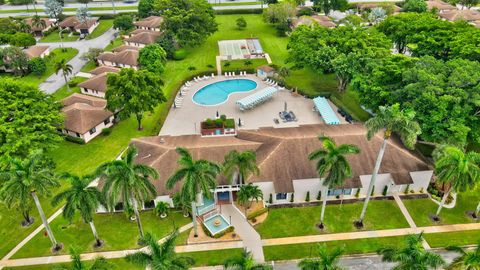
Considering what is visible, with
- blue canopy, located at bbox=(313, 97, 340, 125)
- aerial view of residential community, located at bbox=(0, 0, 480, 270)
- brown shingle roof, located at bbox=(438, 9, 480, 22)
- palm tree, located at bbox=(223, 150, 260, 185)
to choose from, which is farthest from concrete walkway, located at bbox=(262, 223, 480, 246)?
brown shingle roof, located at bbox=(438, 9, 480, 22)

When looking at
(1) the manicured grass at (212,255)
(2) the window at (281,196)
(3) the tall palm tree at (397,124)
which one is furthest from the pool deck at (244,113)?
(3) the tall palm tree at (397,124)

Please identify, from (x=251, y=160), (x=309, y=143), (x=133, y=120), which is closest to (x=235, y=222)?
(x=251, y=160)

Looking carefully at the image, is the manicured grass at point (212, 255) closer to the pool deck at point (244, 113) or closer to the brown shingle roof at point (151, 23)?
the pool deck at point (244, 113)

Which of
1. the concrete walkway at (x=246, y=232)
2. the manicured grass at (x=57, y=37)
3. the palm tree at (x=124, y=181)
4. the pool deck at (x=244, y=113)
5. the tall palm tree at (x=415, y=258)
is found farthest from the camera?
the manicured grass at (x=57, y=37)

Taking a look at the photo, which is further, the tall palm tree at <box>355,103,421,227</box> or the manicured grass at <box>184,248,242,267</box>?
the manicured grass at <box>184,248,242,267</box>

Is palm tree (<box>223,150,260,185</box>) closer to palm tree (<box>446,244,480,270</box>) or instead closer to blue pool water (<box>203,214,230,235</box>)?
blue pool water (<box>203,214,230,235</box>)

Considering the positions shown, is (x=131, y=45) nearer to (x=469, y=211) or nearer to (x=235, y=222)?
(x=235, y=222)
